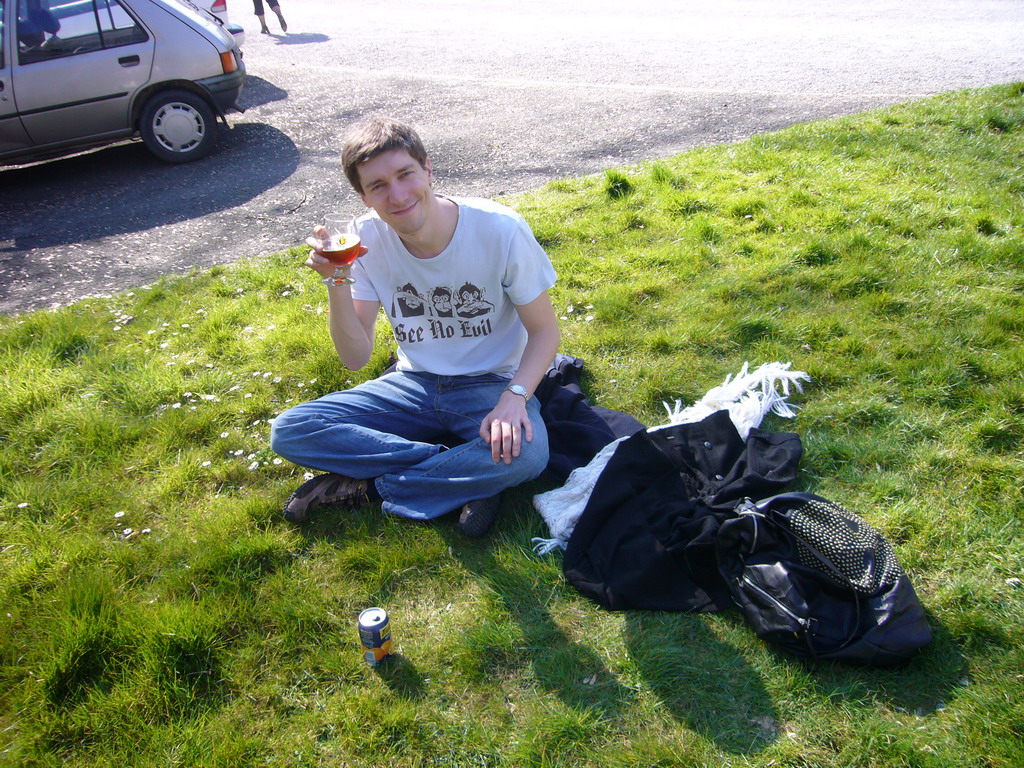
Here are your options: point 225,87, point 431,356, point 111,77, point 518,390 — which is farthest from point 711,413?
point 111,77

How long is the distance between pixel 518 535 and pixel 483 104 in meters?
7.01

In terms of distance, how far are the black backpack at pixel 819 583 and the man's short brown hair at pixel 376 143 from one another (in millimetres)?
1927

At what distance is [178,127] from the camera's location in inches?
305

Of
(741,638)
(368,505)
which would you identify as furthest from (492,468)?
(741,638)

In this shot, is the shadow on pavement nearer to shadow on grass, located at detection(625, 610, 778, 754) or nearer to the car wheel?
→ the car wheel

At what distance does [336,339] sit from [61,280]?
369 cm

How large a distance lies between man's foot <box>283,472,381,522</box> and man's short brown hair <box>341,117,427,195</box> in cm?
130

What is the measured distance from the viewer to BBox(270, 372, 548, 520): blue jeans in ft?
10.8

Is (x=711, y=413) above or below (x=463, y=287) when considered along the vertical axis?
below

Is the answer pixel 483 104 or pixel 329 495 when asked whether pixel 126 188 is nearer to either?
pixel 483 104

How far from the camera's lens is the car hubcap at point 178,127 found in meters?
7.68

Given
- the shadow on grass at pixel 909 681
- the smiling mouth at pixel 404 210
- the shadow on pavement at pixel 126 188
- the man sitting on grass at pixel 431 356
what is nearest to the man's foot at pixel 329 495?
the man sitting on grass at pixel 431 356

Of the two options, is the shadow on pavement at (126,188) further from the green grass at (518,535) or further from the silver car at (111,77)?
the green grass at (518,535)

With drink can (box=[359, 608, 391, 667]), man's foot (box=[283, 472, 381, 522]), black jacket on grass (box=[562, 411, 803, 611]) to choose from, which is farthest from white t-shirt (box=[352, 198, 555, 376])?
drink can (box=[359, 608, 391, 667])
